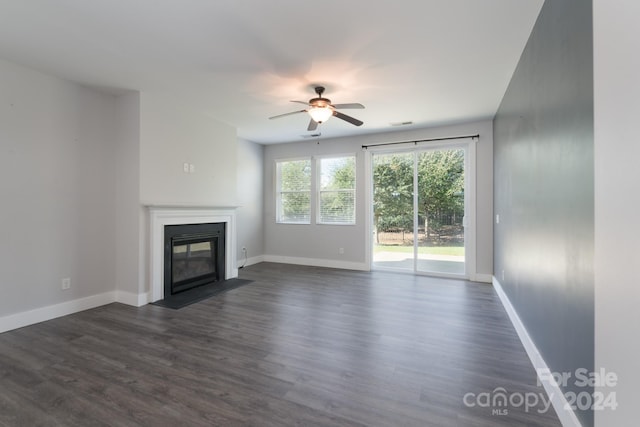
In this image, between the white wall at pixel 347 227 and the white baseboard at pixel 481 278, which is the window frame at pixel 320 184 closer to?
the white wall at pixel 347 227

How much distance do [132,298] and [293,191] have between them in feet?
12.3

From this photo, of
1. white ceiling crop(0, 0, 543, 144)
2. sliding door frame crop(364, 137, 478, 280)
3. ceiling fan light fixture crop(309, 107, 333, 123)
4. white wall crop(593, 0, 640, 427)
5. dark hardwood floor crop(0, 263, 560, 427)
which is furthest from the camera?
sliding door frame crop(364, 137, 478, 280)

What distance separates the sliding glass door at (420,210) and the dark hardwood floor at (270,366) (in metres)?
1.62

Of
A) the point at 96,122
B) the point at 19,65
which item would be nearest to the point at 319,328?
the point at 96,122

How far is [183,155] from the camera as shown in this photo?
4.18 metres

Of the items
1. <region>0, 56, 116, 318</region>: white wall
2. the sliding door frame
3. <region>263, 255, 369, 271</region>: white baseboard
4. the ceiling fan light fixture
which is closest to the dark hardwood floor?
<region>0, 56, 116, 318</region>: white wall

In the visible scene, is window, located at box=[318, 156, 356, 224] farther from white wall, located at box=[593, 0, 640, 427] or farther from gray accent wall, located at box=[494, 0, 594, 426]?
white wall, located at box=[593, 0, 640, 427]

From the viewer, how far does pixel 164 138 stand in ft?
12.8

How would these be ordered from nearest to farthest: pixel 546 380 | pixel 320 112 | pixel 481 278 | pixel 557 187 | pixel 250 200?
pixel 557 187
pixel 546 380
pixel 320 112
pixel 481 278
pixel 250 200

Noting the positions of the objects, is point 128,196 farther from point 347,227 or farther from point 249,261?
point 347,227

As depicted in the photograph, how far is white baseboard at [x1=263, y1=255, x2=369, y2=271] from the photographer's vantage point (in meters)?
5.80

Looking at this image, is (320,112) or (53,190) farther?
(320,112)

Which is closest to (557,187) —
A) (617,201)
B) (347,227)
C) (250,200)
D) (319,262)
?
(617,201)

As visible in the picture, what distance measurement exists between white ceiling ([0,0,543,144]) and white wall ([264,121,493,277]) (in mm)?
1182
